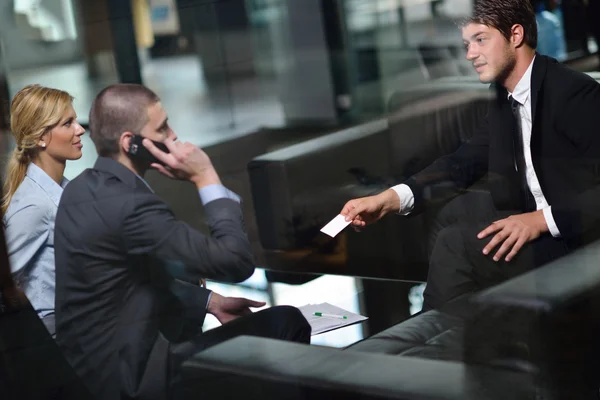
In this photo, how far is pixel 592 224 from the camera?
90.6 inches

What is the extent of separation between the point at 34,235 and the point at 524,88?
4.05 ft

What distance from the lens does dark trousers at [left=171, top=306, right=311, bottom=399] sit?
2.25m

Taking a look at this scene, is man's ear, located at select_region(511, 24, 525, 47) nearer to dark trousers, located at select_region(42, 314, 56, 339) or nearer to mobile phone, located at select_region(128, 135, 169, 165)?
mobile phone, located at select_region(128, 135, 169, 165)

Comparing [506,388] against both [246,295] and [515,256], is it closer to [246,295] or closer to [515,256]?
[515,256]

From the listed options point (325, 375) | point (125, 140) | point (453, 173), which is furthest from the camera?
point (453, 173)

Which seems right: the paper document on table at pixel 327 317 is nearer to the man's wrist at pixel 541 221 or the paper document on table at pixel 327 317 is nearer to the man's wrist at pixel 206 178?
the man's wrist at pixel 206 178

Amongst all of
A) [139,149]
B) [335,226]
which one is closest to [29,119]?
[139,149]

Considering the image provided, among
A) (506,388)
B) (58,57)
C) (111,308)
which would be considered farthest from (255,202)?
(506,388)

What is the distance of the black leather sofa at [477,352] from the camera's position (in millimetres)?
2213

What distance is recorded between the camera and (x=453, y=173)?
2.32 metres

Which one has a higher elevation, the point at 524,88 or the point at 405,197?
the point at 524,88

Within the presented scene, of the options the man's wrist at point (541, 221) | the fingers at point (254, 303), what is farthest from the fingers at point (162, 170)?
the man's wrist at point (541, 221)

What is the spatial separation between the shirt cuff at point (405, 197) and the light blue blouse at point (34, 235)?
83 cm

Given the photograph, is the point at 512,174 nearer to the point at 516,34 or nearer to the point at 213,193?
the point at 516,34
